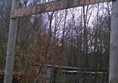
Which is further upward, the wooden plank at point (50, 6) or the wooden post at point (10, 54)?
the wooden plank at point (50, 6)

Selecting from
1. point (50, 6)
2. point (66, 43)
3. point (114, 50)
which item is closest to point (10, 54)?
point (50, 6)

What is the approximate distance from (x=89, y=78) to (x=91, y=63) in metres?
1.28

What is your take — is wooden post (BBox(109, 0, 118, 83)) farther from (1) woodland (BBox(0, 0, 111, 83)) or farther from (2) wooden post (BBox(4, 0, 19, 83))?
(1) woodland (BBox(0, 0, 111, 83))

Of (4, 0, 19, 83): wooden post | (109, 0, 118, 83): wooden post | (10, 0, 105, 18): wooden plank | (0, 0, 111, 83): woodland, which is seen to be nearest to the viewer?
(109, 0, 118, 83): wooden post

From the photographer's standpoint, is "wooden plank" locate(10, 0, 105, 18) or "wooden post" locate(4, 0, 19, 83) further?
"wooden post" locate(4, 0, 19, 83)

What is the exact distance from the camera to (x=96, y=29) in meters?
A: 17.5

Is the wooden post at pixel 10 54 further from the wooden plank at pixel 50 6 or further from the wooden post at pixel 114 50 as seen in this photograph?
the wooden post at pixel 114 50

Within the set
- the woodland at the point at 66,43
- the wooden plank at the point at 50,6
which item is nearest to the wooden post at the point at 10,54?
the wooden plank at the point at 50,6

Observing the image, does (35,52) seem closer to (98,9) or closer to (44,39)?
(44,39)

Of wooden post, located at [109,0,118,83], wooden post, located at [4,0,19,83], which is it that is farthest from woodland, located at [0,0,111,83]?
wooden post, located at [109,0,118,83]

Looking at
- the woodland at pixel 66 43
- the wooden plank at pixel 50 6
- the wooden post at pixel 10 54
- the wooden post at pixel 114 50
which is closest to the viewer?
the wooden post at pixel 114 50

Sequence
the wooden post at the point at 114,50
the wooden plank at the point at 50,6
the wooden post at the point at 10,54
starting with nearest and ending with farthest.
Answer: the wooden post at the point at 114,50
the wooden plank at the point at 50,6
the wooden post at the point at 10,54

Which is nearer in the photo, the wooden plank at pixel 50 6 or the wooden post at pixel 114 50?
the wooden post at pixel 114 50

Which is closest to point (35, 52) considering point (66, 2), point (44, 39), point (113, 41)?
point (44, 39)
